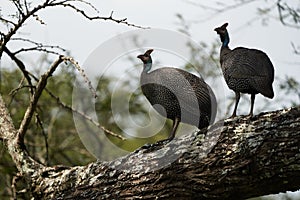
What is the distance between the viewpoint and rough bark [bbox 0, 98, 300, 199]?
11.1ft

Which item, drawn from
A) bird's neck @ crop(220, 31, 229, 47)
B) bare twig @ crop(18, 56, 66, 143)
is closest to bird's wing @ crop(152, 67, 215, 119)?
bird's neck @ crop(220, 31, 229, 47)

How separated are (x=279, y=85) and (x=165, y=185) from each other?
5563mm

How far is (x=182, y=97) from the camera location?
4.86 m

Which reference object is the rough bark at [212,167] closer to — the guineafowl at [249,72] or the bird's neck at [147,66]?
the guineafowl at [249,72]

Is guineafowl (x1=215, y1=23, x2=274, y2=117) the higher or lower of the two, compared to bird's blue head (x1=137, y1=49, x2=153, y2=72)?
lower

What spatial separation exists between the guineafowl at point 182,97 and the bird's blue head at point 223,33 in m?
0.36

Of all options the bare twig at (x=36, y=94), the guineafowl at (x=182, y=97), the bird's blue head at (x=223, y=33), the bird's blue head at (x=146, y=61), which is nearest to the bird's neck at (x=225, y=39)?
the bird's blue head at (x=223, y=33)

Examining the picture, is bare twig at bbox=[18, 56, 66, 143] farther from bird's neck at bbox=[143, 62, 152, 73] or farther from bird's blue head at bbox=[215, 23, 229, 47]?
bird's blue head at bbox=[215, 23, 229, 47]

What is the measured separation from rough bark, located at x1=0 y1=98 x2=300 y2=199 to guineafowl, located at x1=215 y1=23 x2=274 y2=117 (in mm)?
699

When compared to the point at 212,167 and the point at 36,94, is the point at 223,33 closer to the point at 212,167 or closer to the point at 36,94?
the point at 36,94

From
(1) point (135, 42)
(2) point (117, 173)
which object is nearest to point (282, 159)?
(2) point (117, 173)

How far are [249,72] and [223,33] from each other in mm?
726

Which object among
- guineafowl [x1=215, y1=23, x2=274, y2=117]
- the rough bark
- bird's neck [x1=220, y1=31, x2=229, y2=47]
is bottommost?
the rough bark

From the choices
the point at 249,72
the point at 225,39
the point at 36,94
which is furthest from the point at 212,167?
the point at 36,94
